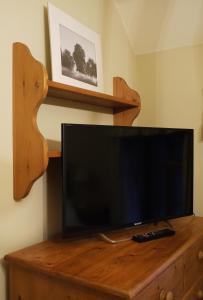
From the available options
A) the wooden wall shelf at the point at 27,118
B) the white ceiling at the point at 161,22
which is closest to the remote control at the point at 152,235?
the wooden wall shelf at the point at 27,118

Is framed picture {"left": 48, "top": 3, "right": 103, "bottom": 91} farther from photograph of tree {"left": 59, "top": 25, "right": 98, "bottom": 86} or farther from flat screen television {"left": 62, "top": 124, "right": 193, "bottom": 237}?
flat screen television {"left": 62, "top": 124, "right": 193, "bottom": 237}

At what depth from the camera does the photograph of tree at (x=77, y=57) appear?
1.49 meters

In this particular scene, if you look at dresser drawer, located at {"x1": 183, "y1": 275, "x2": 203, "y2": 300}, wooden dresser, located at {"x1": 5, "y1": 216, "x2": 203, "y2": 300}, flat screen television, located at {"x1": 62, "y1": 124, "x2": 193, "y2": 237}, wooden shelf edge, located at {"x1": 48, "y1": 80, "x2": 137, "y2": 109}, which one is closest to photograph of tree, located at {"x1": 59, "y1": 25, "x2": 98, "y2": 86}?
wooden shelf edge, located at {"x1": 48, "y1": 80, "x2": 137, "y2": 109}

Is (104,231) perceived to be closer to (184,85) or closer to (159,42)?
(184,85)

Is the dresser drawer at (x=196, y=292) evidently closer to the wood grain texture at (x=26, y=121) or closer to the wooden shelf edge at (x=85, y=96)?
the wood grain texture at (x=26, y=121)

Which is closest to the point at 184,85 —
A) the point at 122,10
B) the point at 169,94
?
the point at 169,94

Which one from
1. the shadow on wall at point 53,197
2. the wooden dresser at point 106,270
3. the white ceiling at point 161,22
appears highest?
the white ceiling at point 161,22

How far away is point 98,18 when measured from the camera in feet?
5.98

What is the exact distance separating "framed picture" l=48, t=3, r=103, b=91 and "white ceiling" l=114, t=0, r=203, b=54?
425 mm

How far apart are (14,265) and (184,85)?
1.59 m

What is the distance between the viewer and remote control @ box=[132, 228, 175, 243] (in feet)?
4.61

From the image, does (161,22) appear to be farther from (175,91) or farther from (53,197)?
(53,197)

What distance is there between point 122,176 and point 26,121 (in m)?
0.54

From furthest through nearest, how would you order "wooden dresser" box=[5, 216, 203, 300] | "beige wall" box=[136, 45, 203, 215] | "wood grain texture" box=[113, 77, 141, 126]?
"beige wall" box=[136, 45, 203, 215]
"wood grain texture" box=[113, 77, 141, 126]
"wooden dresser" box=[5, 216, 203, 300]
